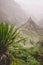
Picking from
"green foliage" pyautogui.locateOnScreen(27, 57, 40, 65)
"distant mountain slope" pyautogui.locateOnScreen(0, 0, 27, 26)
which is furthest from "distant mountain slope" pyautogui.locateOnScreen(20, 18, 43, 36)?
"distant mountain slope" pyautogui.locateOnScreen(0, 0, 27, 26)

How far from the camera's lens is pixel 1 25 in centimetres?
804

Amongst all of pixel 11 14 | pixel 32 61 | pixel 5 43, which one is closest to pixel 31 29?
pixel 32 61

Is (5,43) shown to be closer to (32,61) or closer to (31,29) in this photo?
(32,61)

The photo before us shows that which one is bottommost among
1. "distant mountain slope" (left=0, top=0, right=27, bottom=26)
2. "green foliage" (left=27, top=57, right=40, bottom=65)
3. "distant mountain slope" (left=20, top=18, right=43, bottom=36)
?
"green foliage" (left=27, top=57, right=40, bottom=65)

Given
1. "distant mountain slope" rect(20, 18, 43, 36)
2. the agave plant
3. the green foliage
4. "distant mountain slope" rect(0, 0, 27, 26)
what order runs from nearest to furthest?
the agave plant
the green foliage
"distant mountain slope" rect(20, 18, 43, 36)
"distant mountain slope" rect(0, 0, 27, 26)

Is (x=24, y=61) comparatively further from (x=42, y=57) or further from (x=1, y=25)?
(x=1, y=25)

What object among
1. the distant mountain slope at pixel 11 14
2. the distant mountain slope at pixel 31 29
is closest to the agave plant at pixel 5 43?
the distant mountain slope at pixel 31 29

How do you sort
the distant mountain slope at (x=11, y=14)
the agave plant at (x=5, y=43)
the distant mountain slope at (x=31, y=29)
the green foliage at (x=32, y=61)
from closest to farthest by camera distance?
1. the agave plant at (x=5, y=43)
2. the green foliage at (x=32, y=61)
3. the distant mountain slope at (x=31, y=29)
4. the distant mountain slope at (x=11, y=14)

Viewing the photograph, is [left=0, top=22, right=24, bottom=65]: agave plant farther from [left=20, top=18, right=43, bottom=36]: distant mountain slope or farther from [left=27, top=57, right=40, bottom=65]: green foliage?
[left=20, top=18, right=43, bottom=36]: distant mountain slope

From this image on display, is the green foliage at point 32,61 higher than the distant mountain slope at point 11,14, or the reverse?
the distant mountain slope at point 11,14

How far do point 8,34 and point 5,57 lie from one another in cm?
103

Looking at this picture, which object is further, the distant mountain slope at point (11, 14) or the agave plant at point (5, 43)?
the distant mountain slope at point (11, 14)

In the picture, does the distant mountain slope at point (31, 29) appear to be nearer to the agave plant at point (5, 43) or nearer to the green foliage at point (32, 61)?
the green foliage at point (32, 61)

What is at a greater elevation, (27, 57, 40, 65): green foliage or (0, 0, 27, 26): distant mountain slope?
(0, 0, 27, 26): distant mountain slope
